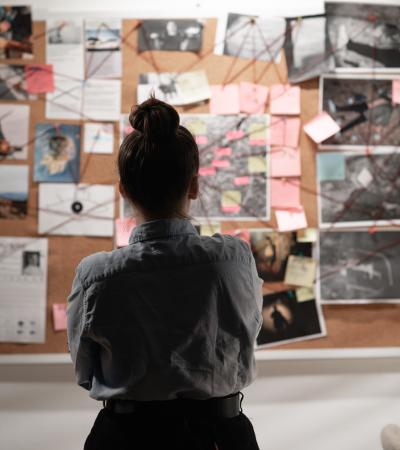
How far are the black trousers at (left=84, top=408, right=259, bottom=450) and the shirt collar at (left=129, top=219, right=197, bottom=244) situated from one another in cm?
29

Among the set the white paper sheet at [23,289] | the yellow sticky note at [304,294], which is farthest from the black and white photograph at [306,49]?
the white paper sheet at [23,289]

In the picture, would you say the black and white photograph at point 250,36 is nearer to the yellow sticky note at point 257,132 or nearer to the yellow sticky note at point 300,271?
the yellow sticky note at point 257,132

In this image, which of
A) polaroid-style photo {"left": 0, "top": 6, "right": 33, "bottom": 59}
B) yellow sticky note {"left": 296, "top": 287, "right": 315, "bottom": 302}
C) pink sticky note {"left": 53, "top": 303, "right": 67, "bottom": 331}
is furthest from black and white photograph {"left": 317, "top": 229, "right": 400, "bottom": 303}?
polaroid-style photo {"left": 0, "top": 6, "right": 33, "bottom": 59}

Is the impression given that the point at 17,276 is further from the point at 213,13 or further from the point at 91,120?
the point at 213,13

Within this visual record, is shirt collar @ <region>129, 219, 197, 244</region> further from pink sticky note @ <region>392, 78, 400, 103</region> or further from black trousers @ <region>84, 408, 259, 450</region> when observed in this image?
pink sticky note @ <region>392, 78, 400, 103</region>

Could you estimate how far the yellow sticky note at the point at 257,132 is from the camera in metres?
1.47

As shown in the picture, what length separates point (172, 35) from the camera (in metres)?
1.45

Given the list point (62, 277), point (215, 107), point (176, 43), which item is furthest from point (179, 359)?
point (176, 43)

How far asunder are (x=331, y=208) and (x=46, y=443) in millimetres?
1008

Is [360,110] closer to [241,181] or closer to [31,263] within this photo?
[241,181]

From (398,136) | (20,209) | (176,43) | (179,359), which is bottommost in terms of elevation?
(179,359)

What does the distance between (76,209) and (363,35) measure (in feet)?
2.97

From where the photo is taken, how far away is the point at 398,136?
4.88ft

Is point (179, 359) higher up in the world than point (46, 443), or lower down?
higher up
